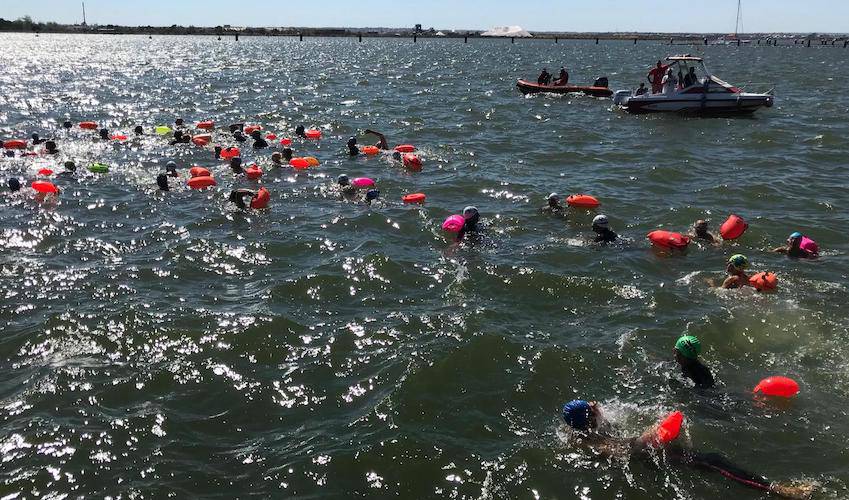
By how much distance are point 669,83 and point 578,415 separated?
26047 mm

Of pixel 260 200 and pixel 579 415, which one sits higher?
pixel 260 200

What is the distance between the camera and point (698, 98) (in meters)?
28.9

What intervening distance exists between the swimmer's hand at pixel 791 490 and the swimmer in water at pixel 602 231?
7286 millimetres

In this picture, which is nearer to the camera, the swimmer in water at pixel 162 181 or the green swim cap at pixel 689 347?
the green swim cap at pixel 689 347

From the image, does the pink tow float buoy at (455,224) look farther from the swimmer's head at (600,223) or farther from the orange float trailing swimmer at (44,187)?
the orange float trailing swimmer at (44,187)

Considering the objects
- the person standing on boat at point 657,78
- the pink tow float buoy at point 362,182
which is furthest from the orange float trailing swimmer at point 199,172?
the person standing on boat at point 657,78

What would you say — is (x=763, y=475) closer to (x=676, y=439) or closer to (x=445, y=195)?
(x=676, y=439)

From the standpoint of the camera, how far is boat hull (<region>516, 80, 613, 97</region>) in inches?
1414

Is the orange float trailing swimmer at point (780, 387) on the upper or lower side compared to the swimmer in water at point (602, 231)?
lower

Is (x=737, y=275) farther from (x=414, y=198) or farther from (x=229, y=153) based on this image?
(x=229, y=153)

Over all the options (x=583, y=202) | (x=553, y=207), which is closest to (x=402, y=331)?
(x=553, y=207)

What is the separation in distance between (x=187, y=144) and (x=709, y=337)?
1997cm

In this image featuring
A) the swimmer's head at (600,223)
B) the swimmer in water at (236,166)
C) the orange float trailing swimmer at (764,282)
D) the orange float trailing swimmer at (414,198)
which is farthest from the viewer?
the swimmer in water at (236,166)

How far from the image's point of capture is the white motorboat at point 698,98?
28719 millimetres
